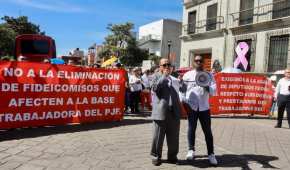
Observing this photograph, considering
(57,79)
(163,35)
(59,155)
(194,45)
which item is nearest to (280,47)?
(194,45)

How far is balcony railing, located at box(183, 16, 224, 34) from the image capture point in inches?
1106

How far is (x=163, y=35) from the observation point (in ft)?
216

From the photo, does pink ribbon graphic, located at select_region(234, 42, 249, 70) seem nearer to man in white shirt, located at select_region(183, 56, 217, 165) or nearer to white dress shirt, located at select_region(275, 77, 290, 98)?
white dress shirt, located at select_region(275, 77, 290, 98)

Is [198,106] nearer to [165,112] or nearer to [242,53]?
[165,112]

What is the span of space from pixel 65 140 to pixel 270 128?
6376 mm

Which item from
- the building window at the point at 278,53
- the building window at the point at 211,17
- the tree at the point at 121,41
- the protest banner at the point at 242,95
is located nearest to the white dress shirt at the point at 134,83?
the protest banner at the point at 242,95

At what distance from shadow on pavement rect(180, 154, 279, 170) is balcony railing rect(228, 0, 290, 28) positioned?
16204 mm

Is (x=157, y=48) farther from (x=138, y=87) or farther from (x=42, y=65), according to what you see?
(x=42, y=65)

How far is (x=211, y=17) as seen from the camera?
29.4 metres

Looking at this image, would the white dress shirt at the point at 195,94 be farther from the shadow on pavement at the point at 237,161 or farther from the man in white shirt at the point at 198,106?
the shadow on pavement at the point at 237,161

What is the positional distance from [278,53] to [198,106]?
56.5 feet

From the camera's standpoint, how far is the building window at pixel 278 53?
73.4ft

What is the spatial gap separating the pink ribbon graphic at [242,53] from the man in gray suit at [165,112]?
19156 mm

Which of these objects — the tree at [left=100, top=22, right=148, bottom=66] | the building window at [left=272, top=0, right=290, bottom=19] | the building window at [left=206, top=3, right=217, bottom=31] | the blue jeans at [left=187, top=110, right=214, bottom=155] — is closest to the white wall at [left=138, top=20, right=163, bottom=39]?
the tree at [left=100, top=22, right=148, bottom=66]
